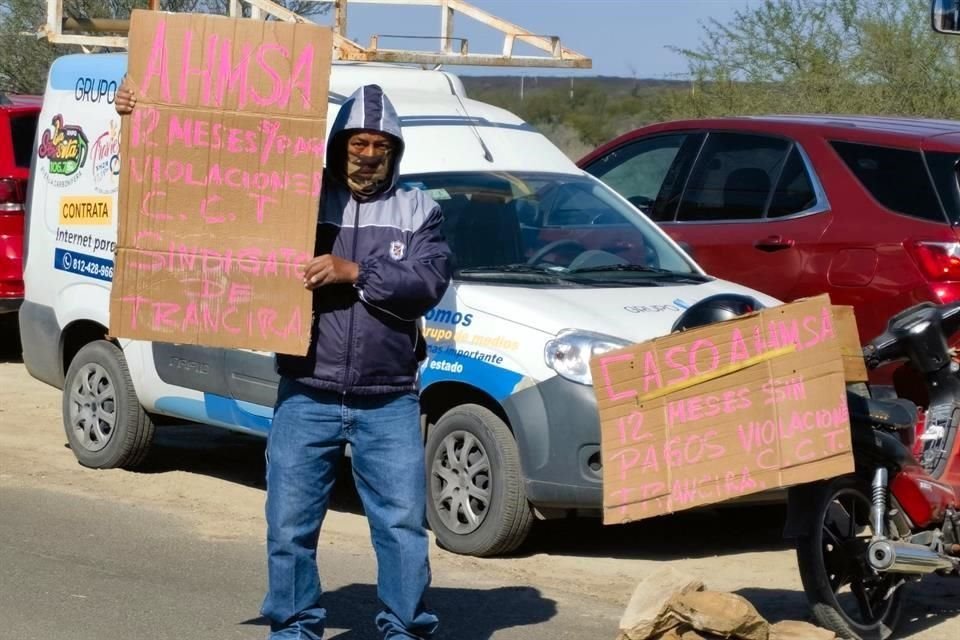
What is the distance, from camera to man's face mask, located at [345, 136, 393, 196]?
5.30m

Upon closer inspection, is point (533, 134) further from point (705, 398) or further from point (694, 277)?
point (705, 398)

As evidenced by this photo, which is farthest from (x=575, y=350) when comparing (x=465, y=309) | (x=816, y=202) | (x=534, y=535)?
(x=816, y=202)

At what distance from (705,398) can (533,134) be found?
332 centimetres

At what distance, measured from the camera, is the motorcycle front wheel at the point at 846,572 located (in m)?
5.89

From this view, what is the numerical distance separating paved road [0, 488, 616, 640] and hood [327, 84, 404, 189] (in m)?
1.87

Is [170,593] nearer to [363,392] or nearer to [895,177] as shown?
[363,392]

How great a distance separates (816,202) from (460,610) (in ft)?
12.0

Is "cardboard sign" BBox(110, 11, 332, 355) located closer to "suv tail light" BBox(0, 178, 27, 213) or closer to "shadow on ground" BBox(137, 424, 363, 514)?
"shadow on ground" BBox(137, 424, 363, 514)

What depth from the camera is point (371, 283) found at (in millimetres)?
5164

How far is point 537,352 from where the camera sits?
7.09 meters

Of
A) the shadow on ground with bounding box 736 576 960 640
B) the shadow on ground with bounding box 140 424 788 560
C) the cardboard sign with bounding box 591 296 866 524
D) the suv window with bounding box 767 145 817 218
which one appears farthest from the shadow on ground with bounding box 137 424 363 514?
the cardboard sign with bounding box 591 296 866 524

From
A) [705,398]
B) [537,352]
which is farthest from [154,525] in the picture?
[705,398]

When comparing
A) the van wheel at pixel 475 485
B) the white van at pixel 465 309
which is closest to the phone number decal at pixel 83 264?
the white van at pixel 465 309

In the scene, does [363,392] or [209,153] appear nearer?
[363,392]
